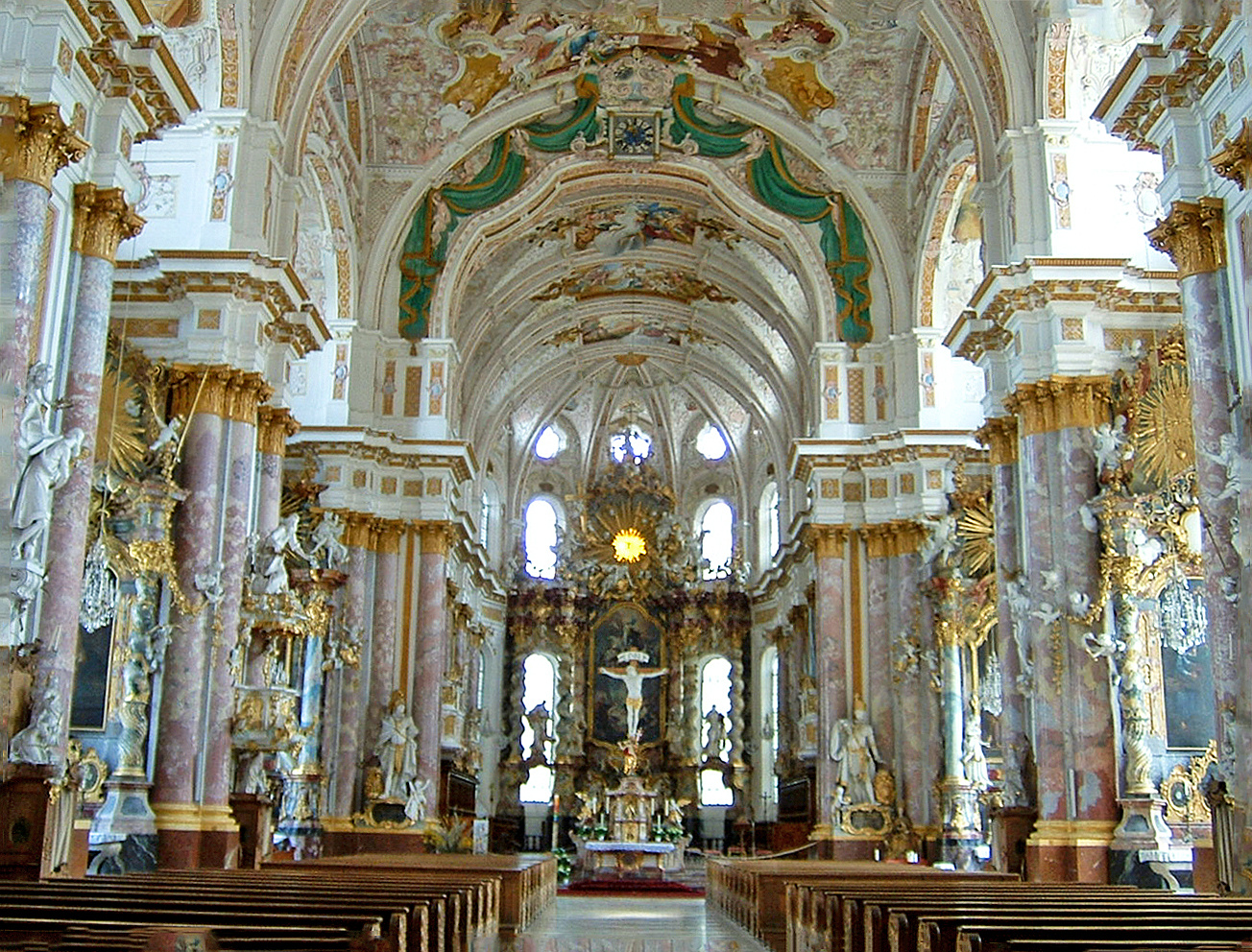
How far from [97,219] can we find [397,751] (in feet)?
43.1

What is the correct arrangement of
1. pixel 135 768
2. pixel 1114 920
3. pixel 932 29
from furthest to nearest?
1. pixel 932 29
2. pixel 135 768
3. pixel 1114 920

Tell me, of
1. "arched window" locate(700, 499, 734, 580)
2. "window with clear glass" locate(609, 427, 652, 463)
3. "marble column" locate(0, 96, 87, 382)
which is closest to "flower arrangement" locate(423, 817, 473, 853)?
"marble column" locate(0, 96, 87, 382)

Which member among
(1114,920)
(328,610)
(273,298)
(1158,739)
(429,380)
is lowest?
(1114,920)

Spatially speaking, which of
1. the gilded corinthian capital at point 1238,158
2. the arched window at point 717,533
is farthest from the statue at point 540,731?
the gilded corinthian capital at point 1238,158

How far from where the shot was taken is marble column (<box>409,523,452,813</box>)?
23422 mm

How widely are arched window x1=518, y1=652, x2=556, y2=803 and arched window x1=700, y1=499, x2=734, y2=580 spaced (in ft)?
18.1

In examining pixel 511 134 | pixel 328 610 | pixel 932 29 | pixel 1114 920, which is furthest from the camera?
pixel 511 134

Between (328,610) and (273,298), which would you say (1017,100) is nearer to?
(273,298)

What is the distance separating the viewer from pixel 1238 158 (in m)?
10.5

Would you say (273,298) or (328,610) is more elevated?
(273,298)

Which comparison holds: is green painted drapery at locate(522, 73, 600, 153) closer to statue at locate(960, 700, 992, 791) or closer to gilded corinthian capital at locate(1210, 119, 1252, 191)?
statue at locate(960, 700, 992, 791)

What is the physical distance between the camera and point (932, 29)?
59.6ft

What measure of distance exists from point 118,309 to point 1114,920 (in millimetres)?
12527

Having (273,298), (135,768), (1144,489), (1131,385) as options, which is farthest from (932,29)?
(135,768)
